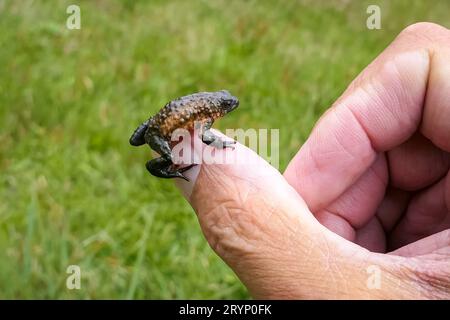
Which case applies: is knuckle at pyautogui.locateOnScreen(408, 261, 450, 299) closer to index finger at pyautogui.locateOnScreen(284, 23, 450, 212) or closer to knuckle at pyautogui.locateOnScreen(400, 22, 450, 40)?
index finger at pyautogui.locateOnScreen(284, 23, 450, 212)

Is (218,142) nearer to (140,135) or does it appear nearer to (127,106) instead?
(140,135)

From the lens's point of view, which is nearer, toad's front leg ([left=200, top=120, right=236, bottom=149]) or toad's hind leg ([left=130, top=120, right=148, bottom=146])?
toad's front leg ([left=200, top=120, right=236, bottom=149])

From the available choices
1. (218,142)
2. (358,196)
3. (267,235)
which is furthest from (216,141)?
(358,196)

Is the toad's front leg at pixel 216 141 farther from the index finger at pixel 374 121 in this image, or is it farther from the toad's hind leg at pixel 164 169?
the index finger at pixel 374 121

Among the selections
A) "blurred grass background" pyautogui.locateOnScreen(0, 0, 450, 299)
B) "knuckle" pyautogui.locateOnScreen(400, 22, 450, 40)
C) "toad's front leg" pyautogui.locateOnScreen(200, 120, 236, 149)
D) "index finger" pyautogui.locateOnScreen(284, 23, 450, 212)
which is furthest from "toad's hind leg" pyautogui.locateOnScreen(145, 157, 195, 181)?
"blurred grass background" pyautogui.locateOnScreen(0, 0, 450, 299)

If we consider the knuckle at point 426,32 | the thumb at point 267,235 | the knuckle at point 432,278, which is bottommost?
the knuckle at point 432,278

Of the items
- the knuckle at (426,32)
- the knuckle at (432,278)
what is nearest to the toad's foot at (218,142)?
the knuckle at (432,278)
